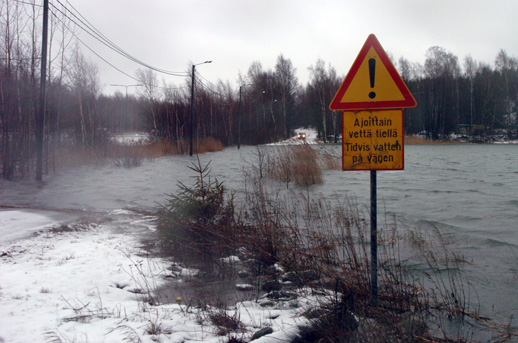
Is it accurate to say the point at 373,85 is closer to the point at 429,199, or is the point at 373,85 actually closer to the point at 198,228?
the point at 198,228

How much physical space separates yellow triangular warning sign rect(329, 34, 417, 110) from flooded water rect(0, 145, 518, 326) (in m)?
2.25

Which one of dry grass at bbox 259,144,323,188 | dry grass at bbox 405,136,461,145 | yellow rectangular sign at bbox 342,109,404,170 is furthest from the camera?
dry grass at bbox 405,136,461,145

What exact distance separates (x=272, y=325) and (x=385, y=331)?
0.84 m

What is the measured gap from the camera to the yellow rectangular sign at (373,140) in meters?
3.46

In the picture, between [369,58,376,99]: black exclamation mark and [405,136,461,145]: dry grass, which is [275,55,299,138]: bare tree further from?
[369,58,376,99]: black exclamation mark

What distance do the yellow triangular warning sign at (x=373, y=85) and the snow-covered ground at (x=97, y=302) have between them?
5.91ft

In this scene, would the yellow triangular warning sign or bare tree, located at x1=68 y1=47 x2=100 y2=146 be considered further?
bare tree, located at x1=68 y1=47 x2=100 y2=146

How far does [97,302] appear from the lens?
11.4 feet

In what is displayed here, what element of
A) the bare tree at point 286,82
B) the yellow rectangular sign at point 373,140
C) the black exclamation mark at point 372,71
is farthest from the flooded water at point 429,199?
the bare tree at point 286,82

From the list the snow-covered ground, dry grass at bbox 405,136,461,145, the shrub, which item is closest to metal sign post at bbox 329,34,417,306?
the snow-covered ground

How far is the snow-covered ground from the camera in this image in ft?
9.37

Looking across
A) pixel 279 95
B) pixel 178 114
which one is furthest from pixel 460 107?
pixel 178 114

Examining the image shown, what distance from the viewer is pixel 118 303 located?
11.5ft

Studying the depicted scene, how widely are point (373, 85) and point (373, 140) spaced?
483mm
